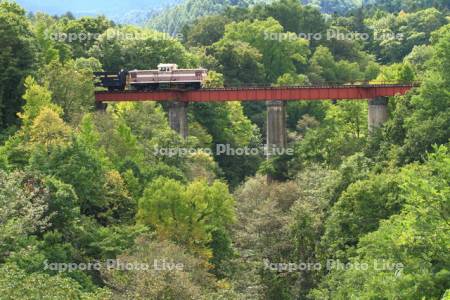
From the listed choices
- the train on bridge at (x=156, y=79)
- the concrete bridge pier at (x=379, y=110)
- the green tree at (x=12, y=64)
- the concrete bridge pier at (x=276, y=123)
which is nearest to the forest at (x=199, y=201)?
the green tree at (x=12, y=64)

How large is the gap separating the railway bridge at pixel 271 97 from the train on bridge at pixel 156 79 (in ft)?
7.14

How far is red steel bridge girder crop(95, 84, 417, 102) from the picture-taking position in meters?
75.7

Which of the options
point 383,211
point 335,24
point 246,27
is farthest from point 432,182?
point 335,24

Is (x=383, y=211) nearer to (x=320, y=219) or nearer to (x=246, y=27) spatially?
(x=320, y=219)

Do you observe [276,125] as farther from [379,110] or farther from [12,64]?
[12,64]

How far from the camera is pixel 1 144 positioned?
6328cm

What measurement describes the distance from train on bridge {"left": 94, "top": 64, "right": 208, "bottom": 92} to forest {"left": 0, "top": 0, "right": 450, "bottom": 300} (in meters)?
1.71

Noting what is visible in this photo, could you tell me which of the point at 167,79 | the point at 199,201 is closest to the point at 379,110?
the point at 167,79

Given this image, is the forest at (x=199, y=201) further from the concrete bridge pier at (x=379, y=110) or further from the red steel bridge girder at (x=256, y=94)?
the concrete bridge pier at (x=379, y=110)

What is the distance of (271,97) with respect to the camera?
7788cm

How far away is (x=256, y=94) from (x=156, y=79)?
29.2 ft

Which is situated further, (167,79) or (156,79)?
(167,79)

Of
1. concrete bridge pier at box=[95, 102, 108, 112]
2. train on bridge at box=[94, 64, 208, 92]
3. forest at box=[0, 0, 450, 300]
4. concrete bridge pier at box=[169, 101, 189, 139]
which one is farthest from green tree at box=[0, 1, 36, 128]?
concrete bridge pier at box=[169, 101, 189, 139]

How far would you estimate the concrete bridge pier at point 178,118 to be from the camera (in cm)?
7850
